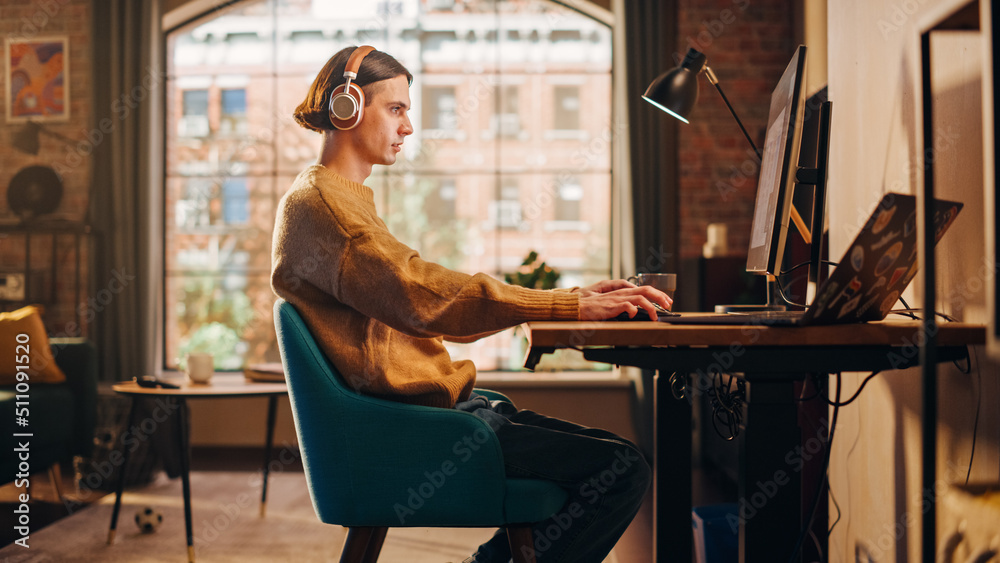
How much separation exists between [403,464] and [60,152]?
4.15 m

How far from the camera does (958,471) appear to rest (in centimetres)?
133

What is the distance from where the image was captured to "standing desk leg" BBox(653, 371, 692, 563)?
158 cm

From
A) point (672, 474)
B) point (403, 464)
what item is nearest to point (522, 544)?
point (403, 464)

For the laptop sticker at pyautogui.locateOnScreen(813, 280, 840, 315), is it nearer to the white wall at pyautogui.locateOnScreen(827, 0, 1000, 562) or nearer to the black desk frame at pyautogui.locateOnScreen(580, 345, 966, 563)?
the black desk frame at pyautogui.locateOnScreen(580, 345, 966, 563)

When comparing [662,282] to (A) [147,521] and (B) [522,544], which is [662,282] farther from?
(A) [147,521]

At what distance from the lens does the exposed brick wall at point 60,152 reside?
436cm

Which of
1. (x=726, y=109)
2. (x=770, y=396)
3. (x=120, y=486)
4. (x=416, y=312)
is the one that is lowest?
(x=120, y=486)

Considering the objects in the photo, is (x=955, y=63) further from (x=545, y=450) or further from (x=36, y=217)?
(x=36, y=217)

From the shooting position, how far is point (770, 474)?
1.08 m

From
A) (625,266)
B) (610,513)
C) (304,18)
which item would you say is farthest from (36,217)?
(610,513)

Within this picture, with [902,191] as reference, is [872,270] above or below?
below

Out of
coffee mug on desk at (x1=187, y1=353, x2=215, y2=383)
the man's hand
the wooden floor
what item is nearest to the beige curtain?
the wooden floor

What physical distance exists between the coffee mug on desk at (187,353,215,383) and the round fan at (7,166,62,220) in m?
2.43

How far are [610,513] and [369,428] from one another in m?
0.47
